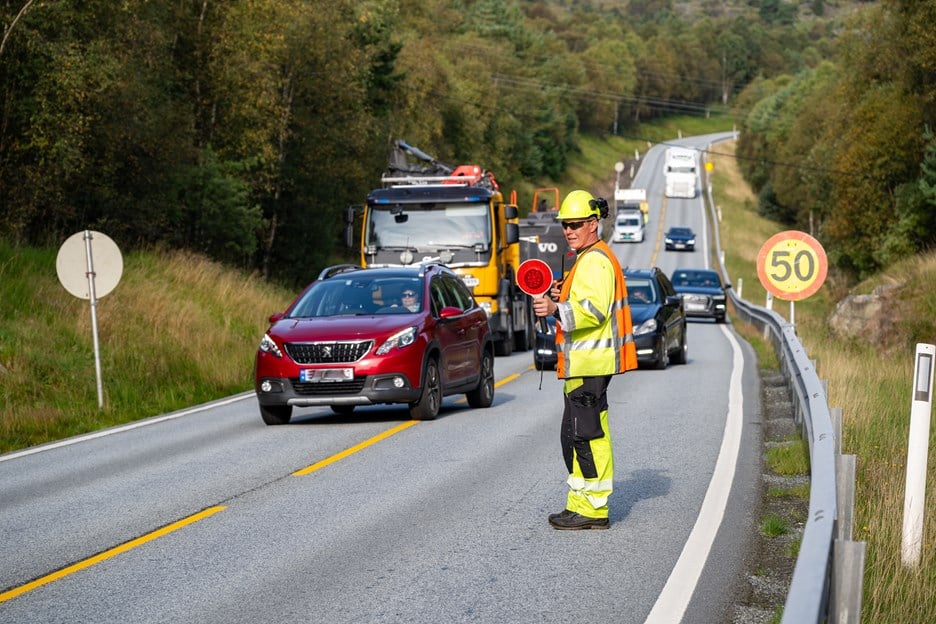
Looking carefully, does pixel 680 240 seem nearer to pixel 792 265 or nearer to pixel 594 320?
pixel 792 265

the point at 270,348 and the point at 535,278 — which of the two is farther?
the point at 270,348

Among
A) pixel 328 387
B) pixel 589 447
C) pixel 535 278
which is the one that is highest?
pixel 535 278

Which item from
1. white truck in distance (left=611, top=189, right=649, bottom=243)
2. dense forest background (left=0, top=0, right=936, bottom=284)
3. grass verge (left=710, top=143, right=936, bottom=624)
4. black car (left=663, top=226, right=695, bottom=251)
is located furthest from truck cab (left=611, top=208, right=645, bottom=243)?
grass verge (left=710, top=143, right=936, bottom=624)

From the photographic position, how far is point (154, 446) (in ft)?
46.8

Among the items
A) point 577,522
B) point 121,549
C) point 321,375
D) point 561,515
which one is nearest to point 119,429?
point 321,375

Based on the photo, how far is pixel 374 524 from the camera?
9023mm

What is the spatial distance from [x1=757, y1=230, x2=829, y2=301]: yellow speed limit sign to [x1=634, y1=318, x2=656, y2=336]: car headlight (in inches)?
160

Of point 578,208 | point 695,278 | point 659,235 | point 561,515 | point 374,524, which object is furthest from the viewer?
point 659,235

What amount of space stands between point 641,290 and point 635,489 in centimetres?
1405

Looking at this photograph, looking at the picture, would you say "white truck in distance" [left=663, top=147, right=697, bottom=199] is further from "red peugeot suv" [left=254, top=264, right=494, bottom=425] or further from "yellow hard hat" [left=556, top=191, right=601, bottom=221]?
"yellow hard hat" [left=556, top=191, right=601, bottom=221]

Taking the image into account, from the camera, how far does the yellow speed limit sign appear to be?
18.2 meters

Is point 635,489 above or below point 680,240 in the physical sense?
above

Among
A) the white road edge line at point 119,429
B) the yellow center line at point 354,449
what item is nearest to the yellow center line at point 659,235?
the white road edge line at point 119,429

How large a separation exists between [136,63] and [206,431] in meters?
20.0
